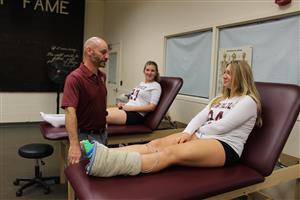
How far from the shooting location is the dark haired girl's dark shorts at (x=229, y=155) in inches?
62.6

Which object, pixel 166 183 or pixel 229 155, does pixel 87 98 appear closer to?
pixel 166 183

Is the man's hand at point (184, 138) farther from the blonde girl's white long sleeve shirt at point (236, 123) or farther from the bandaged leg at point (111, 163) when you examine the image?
the bandaged leg at point (111, 163)

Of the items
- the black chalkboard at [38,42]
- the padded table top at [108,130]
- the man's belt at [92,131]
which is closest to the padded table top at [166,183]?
the man's belt at [92,131]

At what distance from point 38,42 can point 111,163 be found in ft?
14.8

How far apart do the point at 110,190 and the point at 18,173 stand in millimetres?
2166

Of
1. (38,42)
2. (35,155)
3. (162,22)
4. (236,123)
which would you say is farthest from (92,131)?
(38,42)

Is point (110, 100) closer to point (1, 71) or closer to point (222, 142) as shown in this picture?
point (1, 71)

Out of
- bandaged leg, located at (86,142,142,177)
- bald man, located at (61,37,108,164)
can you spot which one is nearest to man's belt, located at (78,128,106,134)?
bald man, located at (61,37,108,164)

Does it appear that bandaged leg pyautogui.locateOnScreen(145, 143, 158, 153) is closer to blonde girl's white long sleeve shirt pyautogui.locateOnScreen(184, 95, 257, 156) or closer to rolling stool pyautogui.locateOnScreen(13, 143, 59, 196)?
blonde girl's white long sleeve shirt pyautogui.locateOnScreen(184, 95, 257, 156)

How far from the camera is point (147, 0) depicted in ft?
13.1

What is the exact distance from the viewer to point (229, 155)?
1.60m

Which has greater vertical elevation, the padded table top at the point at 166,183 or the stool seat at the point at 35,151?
the padded table top at the point at 166,183

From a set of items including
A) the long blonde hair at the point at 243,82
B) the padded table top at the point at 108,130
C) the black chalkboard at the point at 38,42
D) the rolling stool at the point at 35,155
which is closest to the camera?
the long blonde hair at the point at 243,82

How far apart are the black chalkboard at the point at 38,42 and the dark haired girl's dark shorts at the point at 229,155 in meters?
4.15
